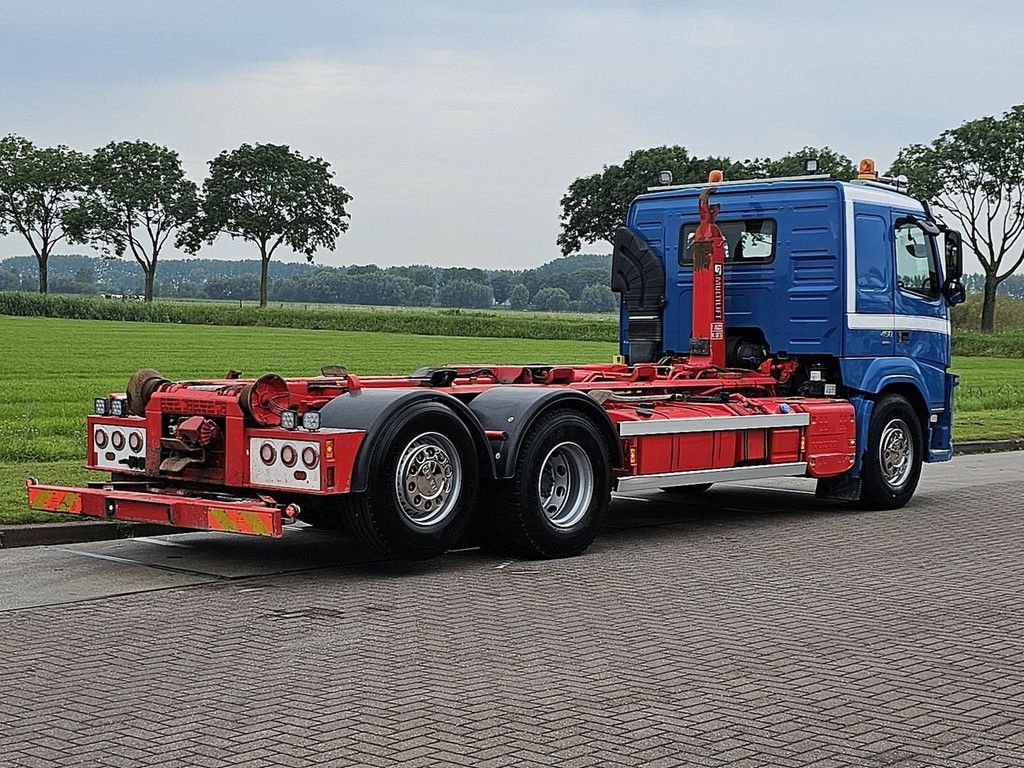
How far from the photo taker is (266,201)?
114812 millimetres

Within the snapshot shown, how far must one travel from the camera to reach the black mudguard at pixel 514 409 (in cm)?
1055

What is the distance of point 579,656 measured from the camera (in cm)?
762

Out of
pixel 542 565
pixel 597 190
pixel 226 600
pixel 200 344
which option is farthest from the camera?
pixel 597 190

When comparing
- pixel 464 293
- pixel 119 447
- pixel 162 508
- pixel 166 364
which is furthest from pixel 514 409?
pixel 464 293

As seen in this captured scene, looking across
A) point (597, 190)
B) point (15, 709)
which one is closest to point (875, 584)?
point (15, 709)

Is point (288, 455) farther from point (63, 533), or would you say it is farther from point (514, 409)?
point (63, 533)

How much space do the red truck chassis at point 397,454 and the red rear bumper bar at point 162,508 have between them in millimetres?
11

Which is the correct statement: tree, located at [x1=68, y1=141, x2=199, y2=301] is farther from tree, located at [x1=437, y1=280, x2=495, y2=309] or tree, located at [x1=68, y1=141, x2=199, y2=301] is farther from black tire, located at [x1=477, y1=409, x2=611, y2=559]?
black tire, located at [x1=477, y1=409, x2=611, y2=559]

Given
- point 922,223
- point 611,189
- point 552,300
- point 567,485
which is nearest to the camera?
point 567,485

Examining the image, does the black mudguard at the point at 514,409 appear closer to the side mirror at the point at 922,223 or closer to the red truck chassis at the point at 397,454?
the red truck chassis at the point at 397,454

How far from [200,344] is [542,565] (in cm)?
4184

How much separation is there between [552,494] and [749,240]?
438cm

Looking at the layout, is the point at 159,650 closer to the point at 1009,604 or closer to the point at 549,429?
the point at 549,429

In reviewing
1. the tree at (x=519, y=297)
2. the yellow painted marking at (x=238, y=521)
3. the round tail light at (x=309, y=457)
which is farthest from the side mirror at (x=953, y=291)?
the tree at (x=519, y=297)
